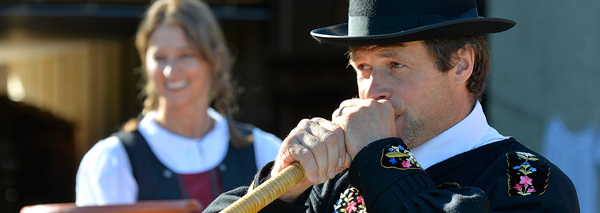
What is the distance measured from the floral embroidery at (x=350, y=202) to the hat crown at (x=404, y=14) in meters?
0.46

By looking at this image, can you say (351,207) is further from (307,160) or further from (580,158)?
(580,158)

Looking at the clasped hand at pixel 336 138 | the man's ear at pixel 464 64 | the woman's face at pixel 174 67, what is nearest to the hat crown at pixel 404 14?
the man's ear at pixel 464 64

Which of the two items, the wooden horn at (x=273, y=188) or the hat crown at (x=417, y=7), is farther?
the hat crown at (x=417, y=7)

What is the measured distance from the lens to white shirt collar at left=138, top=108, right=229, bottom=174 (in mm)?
3984

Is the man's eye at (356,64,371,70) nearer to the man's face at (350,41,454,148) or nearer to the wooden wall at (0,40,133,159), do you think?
the man's face at (350,41,454,148)

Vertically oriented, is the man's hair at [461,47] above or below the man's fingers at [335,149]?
above

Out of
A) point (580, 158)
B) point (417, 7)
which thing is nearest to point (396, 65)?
point (417, 7)

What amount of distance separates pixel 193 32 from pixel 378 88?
2.16 metres

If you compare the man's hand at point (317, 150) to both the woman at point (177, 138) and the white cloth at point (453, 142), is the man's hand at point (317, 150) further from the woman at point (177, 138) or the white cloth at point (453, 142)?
the woman at point (177, 138)

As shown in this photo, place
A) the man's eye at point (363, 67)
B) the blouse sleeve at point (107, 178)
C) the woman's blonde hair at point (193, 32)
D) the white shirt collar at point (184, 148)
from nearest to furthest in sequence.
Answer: the man's eye at point (363, 67) < the blouse sleeve at point (107, 178) < the white shirt collar at point (184, 148) < the woman's blonde hair at point (193, 32)

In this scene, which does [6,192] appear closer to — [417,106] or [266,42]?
[266,42]

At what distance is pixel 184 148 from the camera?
4.06m

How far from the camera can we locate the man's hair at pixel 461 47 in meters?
2.14

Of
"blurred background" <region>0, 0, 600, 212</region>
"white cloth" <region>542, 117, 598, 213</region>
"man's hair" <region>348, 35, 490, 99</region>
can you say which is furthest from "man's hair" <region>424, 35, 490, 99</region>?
"white cloth" <region>542, 117, 598, 213</region>
